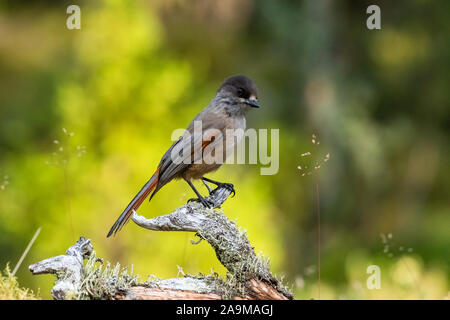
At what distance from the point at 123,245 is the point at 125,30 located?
2.57 meters

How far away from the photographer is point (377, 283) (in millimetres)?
5695

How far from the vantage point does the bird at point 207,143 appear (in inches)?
176

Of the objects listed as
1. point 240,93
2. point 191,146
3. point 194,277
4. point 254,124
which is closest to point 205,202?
point 191,146

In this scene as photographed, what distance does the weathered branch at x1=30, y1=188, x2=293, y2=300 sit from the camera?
10.5ft

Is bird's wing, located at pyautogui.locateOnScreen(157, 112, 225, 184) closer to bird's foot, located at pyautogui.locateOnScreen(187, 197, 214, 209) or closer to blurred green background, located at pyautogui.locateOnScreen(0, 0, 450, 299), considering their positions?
bird's foot, located at pyautogui.locateOnScreen(187, 197, 214, 209)

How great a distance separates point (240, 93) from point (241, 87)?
0.18ft

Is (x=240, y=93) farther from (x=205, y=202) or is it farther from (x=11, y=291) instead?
(x=11, y=291)

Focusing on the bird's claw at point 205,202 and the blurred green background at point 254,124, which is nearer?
the bird's claw at point 205,202

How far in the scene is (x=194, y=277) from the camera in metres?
3.59

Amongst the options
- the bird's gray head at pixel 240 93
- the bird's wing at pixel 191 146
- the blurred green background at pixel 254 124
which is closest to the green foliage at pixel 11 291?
the bird's wing at pixel 191 146

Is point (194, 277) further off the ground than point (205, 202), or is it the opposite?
point (205, 202)

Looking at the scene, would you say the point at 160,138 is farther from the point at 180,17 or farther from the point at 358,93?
the point at 358,93

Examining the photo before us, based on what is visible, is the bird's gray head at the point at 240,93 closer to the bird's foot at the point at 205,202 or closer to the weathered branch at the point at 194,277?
the bird's foot at the point at 205,202
